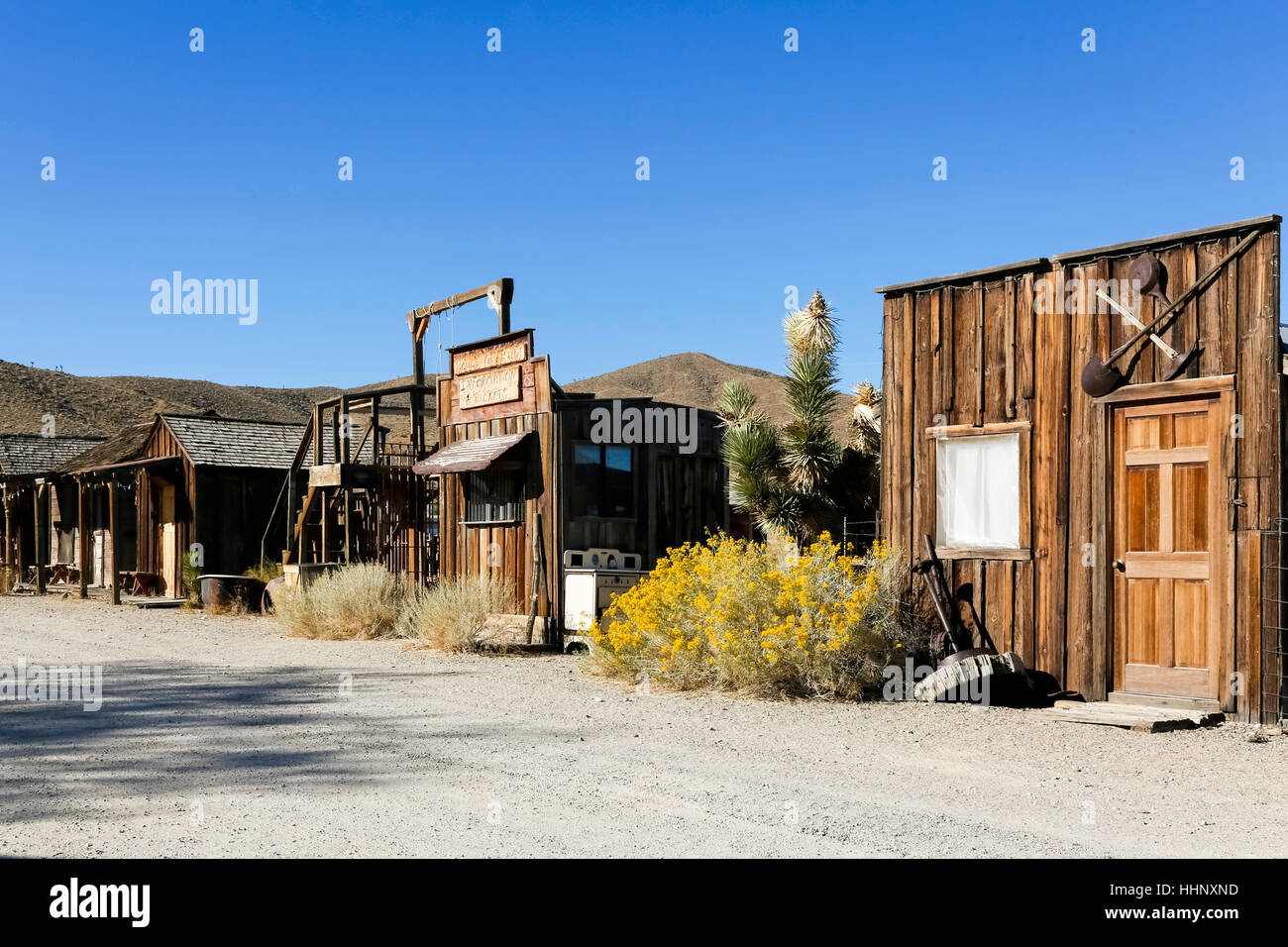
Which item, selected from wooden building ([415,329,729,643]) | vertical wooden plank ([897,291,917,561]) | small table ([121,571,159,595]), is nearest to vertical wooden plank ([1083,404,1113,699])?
vertical wooden plank ([897,291,917,561])

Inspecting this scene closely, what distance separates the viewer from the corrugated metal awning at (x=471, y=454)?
15297 mm

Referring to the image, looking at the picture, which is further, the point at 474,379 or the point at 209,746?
the point at 474,379

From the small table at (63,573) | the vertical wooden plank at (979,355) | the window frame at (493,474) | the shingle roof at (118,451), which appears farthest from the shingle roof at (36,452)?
the vertical wooden plank at (979,355)

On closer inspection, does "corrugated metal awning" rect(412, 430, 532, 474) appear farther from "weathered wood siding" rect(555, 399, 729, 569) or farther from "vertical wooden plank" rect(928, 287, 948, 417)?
"vertical wooden plank" rect(928, 287, 948, 417)

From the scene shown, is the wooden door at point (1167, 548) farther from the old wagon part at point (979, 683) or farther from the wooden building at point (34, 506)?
the wooden building at point (34, 506)

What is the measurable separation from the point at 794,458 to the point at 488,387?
8397mm

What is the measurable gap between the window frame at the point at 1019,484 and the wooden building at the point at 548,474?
5304 mm

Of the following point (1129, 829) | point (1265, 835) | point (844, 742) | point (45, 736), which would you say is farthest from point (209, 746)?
point (1265, 835)

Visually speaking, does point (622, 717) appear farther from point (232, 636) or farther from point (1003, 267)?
point (232, 636)

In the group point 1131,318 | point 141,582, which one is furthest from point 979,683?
point 141,582

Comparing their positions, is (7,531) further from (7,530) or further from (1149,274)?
(1149,274)

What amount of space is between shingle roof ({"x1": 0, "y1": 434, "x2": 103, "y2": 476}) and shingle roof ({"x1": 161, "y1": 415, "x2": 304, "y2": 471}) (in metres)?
7.04

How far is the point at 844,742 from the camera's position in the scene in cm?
810
